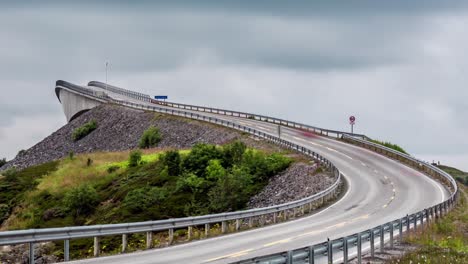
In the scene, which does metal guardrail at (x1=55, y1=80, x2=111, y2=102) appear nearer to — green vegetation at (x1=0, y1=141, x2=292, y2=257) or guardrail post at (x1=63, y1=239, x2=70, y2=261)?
green vegetation at (x1=0, y1=141, x2=292, y2=257)

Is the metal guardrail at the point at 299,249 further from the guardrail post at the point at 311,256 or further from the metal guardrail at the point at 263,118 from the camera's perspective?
the metal guardrail at the point at 263,118

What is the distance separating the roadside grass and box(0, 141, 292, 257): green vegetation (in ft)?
60.0

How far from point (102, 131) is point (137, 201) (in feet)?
186

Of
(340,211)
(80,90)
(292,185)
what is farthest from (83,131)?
(340,211)

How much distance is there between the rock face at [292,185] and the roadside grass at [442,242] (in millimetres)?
13303

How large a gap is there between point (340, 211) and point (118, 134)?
67.3 m

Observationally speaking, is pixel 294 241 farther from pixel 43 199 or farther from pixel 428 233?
pixel 43 199

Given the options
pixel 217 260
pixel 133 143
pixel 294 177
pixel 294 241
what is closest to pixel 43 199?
pixel 294 177

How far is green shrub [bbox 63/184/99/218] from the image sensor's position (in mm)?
60594

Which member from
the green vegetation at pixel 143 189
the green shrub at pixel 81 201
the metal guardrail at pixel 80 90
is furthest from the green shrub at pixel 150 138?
the metal guardrail at pixel 80 90

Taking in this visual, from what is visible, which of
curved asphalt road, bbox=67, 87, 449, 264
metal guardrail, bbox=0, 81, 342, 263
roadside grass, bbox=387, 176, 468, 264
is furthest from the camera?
curved asphalt road, bbox=67, 87, 449, 264

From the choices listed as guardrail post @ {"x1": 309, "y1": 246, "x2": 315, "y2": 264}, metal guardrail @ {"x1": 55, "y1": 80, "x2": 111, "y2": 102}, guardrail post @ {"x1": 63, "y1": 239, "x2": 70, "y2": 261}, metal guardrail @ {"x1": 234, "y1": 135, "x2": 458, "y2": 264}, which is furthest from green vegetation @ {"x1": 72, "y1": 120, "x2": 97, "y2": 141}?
guardrail post @ {"x1": 309, "y1": 246, "x2": 315, "y2": 264}

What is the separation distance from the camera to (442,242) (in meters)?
26.5

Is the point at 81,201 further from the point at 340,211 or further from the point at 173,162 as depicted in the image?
the point at 340,211
